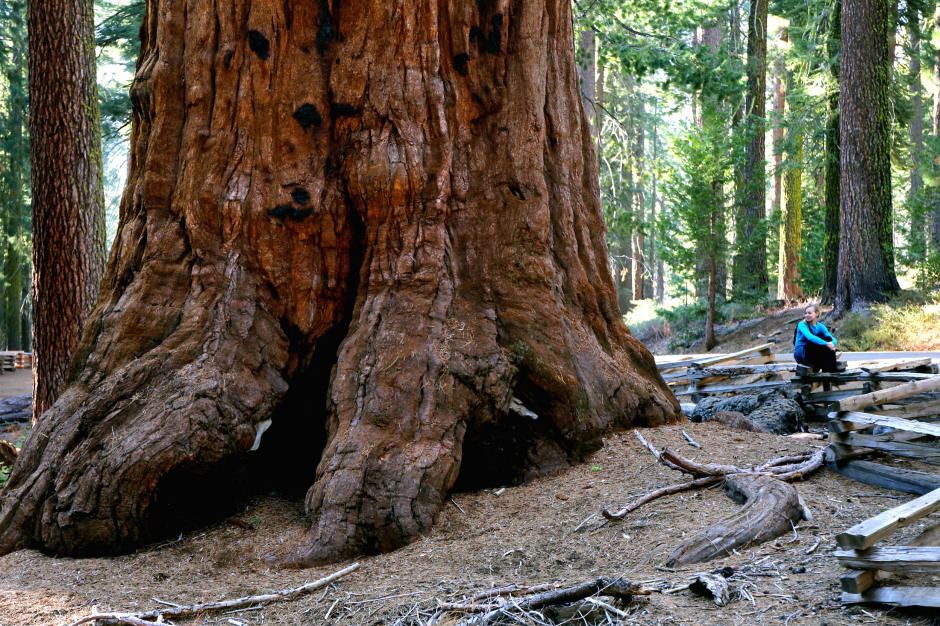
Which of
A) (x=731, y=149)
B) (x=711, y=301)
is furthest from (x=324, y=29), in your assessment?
(x=711, y=301)

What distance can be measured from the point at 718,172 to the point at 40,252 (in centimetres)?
1498

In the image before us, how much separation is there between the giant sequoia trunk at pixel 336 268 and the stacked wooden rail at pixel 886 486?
172 cm

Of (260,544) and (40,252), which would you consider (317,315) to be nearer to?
(260,544)

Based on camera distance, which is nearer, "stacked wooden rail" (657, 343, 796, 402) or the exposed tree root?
the exposed tree root

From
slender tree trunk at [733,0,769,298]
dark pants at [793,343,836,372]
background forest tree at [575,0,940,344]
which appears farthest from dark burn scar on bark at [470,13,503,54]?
slender tree trunk at [733,0,769,298]

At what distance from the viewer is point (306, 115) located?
20.5ft

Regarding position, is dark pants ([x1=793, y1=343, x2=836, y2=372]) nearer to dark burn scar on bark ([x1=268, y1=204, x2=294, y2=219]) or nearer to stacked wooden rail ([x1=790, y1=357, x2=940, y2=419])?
stacked wooden rail ([x1=790, y1=357, x2=940, y2=419])

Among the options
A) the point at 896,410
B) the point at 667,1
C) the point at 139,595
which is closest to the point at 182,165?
the point at 139,595

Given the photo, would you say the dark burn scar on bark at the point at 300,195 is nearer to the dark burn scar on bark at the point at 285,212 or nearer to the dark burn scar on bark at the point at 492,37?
the dark burn scar on bark at the point at 285,212

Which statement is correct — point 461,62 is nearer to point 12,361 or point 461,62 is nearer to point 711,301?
point 711,301

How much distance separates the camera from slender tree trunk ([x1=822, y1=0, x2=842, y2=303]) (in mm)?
19734

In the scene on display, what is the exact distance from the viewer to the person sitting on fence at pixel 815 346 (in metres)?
9.57

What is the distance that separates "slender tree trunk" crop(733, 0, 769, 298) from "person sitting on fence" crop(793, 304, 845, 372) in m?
10.7

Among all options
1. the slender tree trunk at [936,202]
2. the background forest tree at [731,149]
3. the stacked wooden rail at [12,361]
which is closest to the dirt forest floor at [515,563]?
the background forest tree at [731,149]
